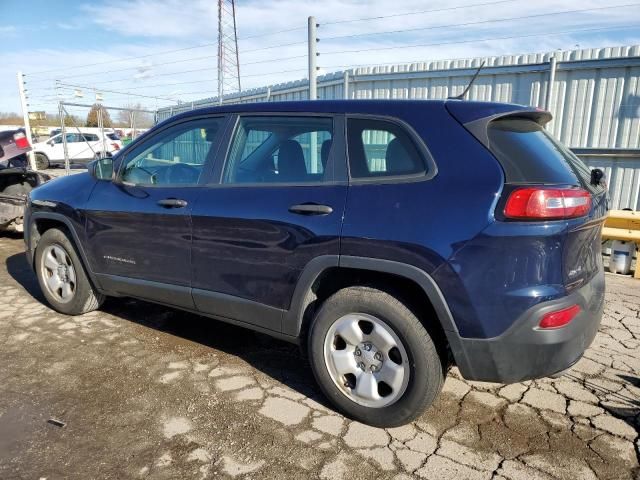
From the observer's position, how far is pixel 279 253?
2.77m

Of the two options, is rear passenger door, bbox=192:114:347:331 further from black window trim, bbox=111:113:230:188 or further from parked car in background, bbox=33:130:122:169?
parked car in background, bbox=33:130:122:169

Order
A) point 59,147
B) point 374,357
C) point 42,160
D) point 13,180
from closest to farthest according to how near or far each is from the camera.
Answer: point 374,357 → point 13,180 → point 42,160 → point 59,147

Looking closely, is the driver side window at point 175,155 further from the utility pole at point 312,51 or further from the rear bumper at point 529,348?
the utility pole at point 312,51

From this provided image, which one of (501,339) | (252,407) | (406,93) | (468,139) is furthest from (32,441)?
(406,93)

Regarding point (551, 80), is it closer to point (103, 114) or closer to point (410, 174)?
point (410, 174)

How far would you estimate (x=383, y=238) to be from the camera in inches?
94.9

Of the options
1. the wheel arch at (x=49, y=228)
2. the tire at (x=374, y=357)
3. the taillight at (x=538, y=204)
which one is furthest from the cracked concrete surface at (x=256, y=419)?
the taillight at (x=538, y=204)

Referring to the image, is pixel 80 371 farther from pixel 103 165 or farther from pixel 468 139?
pixel 468 139

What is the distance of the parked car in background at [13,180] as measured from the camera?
684cm

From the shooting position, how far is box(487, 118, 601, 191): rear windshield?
2.27 metres

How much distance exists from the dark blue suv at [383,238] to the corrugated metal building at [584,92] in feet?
15.8

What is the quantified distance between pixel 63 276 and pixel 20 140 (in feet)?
13.6

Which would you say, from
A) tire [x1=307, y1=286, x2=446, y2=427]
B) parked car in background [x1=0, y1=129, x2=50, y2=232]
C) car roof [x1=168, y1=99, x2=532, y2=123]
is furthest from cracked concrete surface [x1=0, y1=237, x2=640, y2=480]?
parked car in background [x1=0, y1=129, x2=50, y2=232]

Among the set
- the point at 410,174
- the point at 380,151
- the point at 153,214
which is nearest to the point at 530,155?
the point at 410,174
